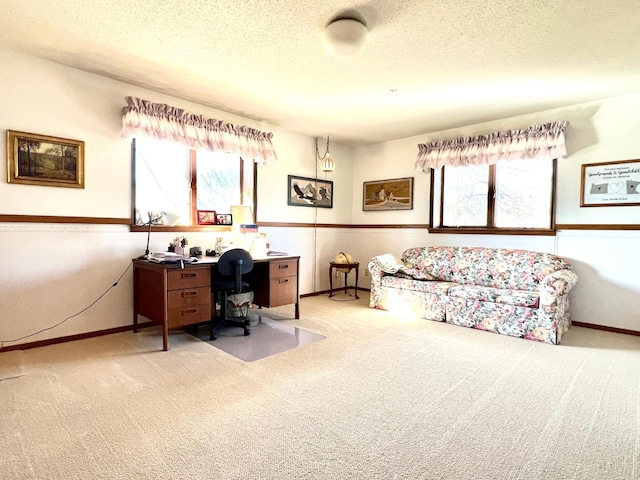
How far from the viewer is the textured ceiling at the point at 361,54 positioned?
2199mm

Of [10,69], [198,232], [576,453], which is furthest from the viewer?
[198,232]

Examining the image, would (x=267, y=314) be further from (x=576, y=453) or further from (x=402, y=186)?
(x=576, y=453)

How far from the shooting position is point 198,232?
3.99 meters

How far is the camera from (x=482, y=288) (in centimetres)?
377

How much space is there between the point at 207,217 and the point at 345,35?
2.56 meters

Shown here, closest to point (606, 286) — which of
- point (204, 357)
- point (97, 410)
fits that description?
point (204, 357)

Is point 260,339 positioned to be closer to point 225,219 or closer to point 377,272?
point 225,219

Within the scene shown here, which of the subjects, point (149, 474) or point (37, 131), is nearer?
point (149, 474)

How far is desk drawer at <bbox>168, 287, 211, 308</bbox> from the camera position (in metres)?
3.00

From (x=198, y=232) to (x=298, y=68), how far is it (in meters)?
2.10

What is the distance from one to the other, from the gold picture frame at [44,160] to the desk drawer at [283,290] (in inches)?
81.5

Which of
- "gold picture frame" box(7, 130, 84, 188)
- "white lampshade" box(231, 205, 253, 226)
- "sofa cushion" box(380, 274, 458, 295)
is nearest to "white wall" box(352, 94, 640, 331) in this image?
"sofa cushion" box(380, 274, 458, 295)

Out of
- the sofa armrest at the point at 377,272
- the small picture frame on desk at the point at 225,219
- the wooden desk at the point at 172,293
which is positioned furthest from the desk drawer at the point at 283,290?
the sofa armrest at the point at 377,272

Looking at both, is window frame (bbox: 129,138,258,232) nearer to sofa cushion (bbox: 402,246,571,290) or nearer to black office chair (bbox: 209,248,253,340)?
black office chair (bbox: 209,248,253,340)
